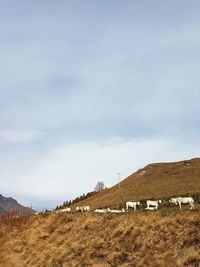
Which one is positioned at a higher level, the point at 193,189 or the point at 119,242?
the point at 193,189

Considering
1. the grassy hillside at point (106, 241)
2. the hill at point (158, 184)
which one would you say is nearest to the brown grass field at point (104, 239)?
the grassy hillside at point (106, 241)

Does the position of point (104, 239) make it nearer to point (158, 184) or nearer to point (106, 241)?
point (106, 241)

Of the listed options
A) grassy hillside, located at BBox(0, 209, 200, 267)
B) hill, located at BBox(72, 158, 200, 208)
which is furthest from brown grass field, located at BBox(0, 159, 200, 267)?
hill, located at BBox(72, 158, 200, 208)

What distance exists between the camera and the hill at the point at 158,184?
59.0 m

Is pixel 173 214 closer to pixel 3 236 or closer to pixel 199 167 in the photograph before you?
pixel 3 236

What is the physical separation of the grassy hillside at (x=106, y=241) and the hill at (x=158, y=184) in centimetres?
1720

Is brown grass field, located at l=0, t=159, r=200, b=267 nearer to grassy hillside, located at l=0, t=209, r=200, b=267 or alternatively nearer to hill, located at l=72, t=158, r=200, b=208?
grassy hillside, located at l=0, t=209, r=200, b=267

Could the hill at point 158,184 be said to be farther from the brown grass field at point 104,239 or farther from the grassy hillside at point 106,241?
the grassy hillside at point 106,241

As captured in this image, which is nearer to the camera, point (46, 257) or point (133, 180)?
point (46, 257)

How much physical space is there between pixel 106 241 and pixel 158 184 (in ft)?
120

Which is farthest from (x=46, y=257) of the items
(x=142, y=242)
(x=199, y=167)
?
(x=199, y=167)

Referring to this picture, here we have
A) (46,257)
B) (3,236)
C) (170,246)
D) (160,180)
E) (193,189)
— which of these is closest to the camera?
(170,246)

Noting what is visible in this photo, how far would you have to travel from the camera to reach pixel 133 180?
79250 millimetres

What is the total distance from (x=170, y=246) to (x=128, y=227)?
17.7 feet
